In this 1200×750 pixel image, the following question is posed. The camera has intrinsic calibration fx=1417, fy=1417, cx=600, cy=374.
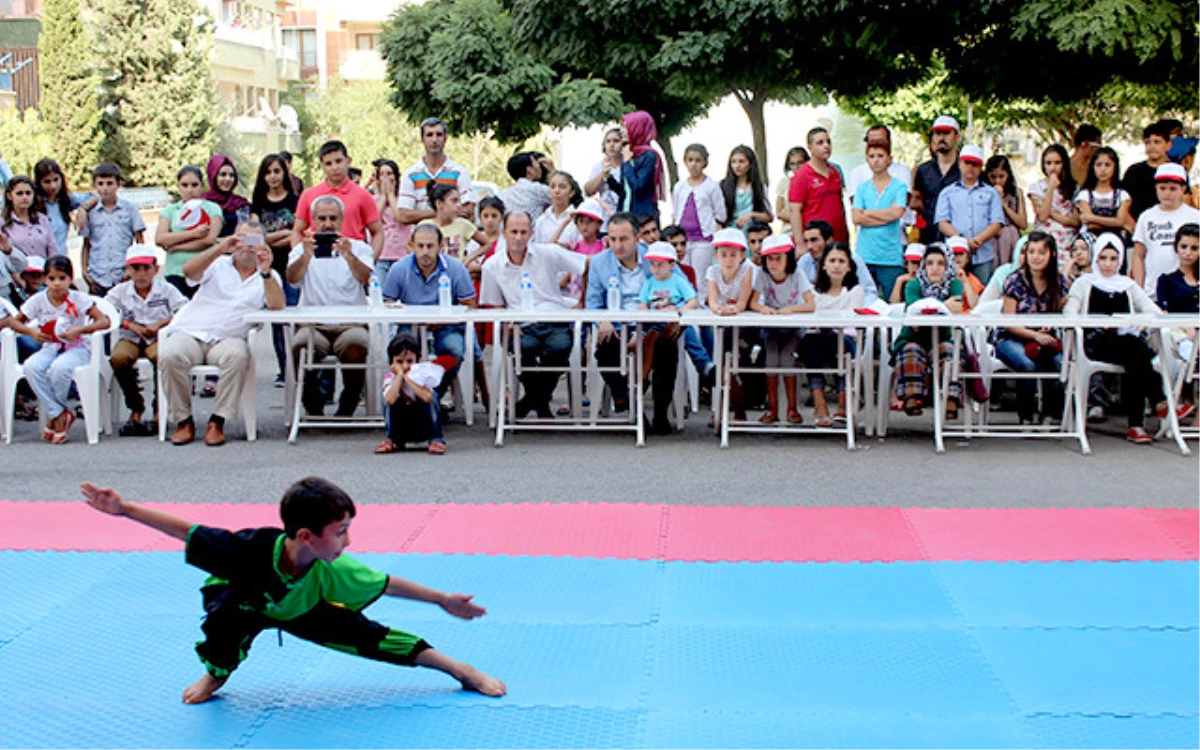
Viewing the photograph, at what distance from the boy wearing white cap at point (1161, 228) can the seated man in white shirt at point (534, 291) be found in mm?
3891

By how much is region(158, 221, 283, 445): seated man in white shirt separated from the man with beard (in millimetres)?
5156

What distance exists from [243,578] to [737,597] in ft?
7.30

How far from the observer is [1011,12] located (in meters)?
14.1

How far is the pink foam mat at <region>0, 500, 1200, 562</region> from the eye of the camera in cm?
647

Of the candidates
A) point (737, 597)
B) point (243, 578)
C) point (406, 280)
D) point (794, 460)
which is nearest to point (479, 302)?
point (406, 280)

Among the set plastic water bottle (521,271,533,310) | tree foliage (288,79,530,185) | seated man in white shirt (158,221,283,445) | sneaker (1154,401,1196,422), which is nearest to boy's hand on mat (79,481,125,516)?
seated man in white shirt (158,221,283,445)

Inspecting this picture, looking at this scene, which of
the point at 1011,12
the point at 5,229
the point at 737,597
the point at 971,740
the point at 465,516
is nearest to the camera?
the point at 971,740

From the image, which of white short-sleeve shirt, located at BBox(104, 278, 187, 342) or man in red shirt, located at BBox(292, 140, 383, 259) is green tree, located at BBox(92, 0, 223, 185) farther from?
white short-sleeve shirt, located at BBox(104, 278, 187, 342)

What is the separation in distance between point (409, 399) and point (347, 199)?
2342 millimetres

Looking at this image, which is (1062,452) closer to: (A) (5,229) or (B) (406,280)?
(B) (406,280)

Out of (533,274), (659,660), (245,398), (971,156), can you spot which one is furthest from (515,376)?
(659,660)

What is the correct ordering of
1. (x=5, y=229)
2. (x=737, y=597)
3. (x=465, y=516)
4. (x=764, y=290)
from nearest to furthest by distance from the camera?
(x=737, y=597), (x=465, y=516), (x=764, y=290), (x=5, y=229)

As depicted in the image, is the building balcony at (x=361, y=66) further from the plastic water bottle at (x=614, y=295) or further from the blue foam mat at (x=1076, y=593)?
the blue foam mat at (x=1076, y=593)

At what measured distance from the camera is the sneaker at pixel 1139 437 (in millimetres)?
9031
